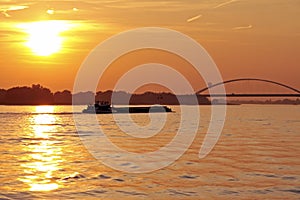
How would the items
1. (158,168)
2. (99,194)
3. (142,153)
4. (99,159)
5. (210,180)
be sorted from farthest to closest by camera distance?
Result: (142,153)
(99,159)
(158,168)
(210,180)
(99,194)

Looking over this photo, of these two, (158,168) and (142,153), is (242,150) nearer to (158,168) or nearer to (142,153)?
(142,153)

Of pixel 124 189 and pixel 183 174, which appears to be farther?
pixel 183 174

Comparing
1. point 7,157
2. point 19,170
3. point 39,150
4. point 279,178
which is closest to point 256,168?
point 279,178

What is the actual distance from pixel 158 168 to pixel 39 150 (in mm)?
16560

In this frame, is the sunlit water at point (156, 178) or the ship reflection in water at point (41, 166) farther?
the ship reflection in water at point (41, 166)

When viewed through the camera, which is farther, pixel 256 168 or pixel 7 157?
pixel 7 157

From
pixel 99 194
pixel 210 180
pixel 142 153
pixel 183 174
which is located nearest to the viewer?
pixel 99 194

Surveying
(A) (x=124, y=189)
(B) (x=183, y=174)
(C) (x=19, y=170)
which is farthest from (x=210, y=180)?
(C) (x=19, y=170)

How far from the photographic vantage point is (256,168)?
123 feet

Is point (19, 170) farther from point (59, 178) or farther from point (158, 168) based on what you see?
point (158, 168)

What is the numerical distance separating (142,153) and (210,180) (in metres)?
17.4

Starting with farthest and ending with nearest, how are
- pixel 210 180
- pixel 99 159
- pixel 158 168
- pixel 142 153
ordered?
1. pixel 142 153
2. pixel 99 159
3. pixel 158 168
4. pixel 210 180

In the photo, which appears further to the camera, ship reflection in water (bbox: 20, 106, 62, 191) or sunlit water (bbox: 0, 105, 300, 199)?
ship reflection in water (bbox: 20, 106, 62, 191)

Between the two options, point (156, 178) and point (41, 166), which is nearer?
point (156, 178)
